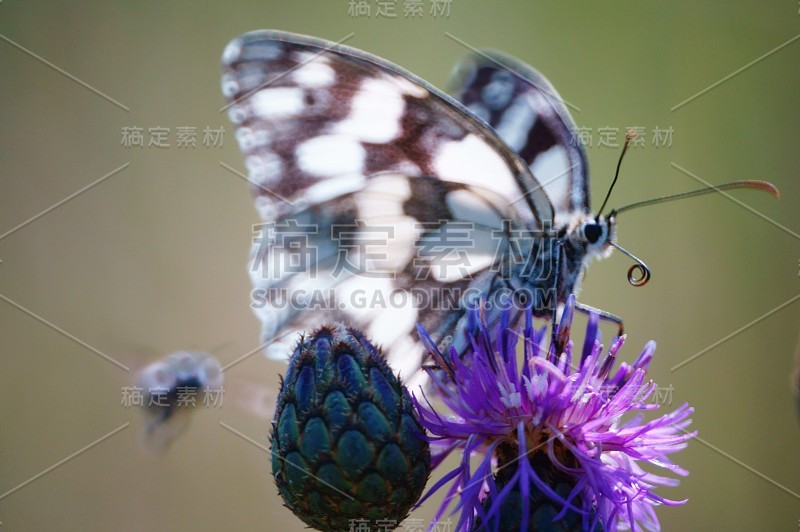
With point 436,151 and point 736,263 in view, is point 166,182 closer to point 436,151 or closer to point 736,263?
point 436,151

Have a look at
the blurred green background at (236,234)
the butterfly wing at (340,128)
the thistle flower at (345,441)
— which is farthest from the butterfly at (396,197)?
the blurred green background at (236,234)

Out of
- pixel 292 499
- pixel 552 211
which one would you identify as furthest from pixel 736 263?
pixel 292 499

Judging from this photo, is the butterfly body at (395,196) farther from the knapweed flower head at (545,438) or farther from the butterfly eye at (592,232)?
the knapweed flower head at (545,438)

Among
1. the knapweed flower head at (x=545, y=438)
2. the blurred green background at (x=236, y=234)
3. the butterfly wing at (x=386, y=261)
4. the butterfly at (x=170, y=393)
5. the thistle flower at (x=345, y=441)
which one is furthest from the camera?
the blurred green background at (x=236, y=234)

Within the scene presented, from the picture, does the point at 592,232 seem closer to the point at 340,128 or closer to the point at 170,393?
the point at 340,128

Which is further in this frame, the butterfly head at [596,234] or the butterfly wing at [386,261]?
the butterfly wing at [386,261]

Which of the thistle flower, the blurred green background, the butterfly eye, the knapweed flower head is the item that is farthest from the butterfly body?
the blurred green background

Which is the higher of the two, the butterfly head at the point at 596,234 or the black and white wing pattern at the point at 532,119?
the black and white wing pattern at the point at 532,119
